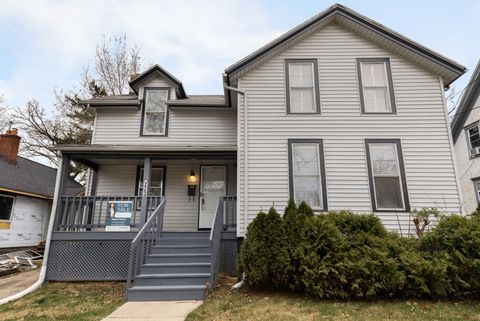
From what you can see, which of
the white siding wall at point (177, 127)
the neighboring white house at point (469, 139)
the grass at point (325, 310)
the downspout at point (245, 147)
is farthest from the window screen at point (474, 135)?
the downspout at point (245, 147)

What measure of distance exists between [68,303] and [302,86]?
7481 millimetres

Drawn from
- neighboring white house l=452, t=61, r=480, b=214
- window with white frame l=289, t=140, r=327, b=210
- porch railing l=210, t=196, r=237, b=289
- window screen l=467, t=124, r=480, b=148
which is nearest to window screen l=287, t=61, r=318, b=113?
window with white frame l=289, t=140, r=327, b=210

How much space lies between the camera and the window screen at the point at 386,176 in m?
7.11

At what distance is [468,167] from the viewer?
12961mm

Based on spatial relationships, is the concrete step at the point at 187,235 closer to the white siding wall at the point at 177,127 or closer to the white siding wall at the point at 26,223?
the white siding wall at the point at 177,127

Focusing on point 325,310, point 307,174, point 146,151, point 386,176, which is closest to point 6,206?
point 146,151

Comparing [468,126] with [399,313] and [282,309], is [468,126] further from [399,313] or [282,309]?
[282,309]

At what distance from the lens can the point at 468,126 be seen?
13.2 m

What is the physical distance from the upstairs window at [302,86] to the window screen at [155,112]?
4500mm

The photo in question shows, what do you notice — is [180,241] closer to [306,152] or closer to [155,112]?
[306,152]

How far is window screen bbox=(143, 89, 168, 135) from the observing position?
9797 millimetres

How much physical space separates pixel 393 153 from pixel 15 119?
72.8 ft

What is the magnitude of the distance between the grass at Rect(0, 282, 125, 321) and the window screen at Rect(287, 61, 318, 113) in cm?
621

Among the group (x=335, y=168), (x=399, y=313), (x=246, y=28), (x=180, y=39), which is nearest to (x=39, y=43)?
(x=180, y=39)
